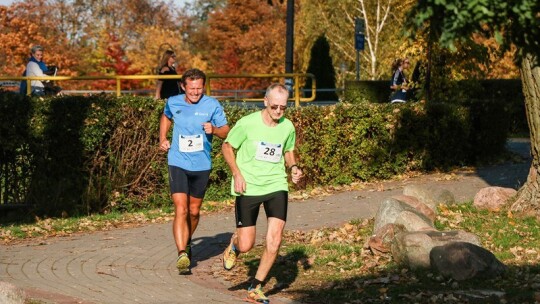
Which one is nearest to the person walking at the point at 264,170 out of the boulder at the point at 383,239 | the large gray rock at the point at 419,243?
the large gray rock at the point at 419,243

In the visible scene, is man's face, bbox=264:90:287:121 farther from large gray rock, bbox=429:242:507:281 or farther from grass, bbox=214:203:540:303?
large gray rock, bbox=429:242:507:281

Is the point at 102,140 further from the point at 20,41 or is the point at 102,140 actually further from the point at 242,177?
the point at 20,41

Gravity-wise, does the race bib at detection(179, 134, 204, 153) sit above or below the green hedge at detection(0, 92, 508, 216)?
above

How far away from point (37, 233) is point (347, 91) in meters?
24.8

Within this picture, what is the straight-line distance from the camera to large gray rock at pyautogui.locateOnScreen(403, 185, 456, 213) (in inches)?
542

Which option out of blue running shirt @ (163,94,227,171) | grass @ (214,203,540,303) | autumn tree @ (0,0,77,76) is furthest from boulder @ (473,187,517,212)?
autumn tree @ (0,0,77,76)

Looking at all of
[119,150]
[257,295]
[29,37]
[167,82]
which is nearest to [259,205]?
[257,295]

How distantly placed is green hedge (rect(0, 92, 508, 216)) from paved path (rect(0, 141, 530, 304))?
1444 millimetres

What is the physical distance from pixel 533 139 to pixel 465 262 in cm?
403

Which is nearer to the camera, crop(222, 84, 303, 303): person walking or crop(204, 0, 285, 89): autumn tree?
crop(222, 84, 303, 303): person walking

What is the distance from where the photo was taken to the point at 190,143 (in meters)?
10.9

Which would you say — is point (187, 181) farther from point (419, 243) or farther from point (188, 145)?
point (419, 243)

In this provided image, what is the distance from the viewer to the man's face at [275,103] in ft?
30.8

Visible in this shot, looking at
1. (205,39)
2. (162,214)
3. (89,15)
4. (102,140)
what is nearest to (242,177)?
(162,214)
